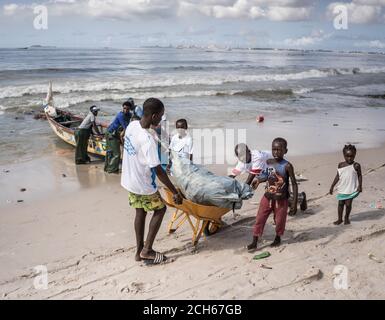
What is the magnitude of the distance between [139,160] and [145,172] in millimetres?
158

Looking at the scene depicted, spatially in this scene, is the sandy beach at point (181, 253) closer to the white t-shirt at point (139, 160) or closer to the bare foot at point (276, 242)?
the bare foot at point (276, 242)

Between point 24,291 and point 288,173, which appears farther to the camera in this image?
point 288,173

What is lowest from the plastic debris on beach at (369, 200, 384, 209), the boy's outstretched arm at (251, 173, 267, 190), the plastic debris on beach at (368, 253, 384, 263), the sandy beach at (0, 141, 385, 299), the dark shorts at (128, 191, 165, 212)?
the sandy beach at (0, 141, 385, 299)

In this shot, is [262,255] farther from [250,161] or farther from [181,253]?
[250,161]

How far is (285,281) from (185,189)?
5.24ft

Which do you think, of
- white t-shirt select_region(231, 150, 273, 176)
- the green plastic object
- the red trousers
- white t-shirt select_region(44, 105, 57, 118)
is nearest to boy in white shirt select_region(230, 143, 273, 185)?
white t-shirt select_region(231, 150, 273, 176)

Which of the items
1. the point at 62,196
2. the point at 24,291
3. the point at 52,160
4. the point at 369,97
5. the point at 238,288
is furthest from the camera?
the point at 369,97

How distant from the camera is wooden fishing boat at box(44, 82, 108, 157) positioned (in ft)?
31.9

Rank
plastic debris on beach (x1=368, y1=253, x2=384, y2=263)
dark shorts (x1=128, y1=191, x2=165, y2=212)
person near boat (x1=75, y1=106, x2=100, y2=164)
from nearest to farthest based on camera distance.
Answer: plastic debris on beach (x1=368, y1=253, x2=384, y2=263), dark shorts (x1=128, y1=191, x2=165, y2=212), person near boat (x1=75, y1=106, x2=100, y2=164)

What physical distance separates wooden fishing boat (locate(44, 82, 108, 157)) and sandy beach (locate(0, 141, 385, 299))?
2.41 m

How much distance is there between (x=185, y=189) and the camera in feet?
15.8

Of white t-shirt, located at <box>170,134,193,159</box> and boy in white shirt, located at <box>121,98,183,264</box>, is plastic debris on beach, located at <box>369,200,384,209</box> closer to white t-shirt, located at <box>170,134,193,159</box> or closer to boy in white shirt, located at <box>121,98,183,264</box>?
white t-shirt, located at <box>170,134,193,159</box>
